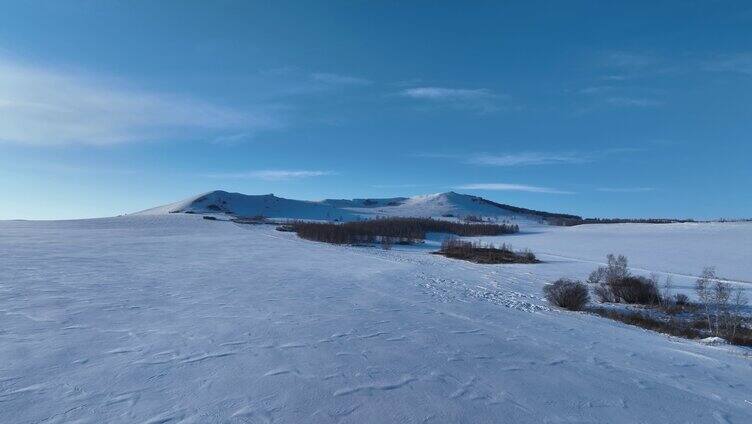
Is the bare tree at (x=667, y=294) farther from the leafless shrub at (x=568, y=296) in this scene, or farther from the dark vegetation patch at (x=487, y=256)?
the dark vegetation patch at (x=487, y=256)

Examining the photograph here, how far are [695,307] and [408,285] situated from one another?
889cm

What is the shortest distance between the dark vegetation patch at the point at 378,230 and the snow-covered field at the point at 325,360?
3458 centimetres

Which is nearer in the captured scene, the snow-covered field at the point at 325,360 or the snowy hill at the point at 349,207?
the snow-covered field at the point at 325,360

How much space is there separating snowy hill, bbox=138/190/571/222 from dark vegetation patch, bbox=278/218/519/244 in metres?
43.6

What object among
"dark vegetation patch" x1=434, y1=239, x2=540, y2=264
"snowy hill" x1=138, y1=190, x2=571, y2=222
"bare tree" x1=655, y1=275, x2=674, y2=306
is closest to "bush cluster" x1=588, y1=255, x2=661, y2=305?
"bare tree" x1=655, y1=275, x2=674, y2=306

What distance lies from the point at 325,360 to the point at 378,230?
5842cm

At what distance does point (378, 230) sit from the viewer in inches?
2532

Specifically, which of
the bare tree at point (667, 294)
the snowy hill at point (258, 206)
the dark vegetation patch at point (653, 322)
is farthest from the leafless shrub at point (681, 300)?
the snowy hill at point (258, 206)

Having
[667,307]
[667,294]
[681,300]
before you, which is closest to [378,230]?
[667,294]

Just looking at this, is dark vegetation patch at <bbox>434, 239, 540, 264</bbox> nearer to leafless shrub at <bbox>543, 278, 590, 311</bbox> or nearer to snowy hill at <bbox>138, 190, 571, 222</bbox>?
leafless shrub at <bbox>543, 278, 590, 311</bbox>

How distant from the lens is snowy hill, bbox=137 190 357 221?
116500 millimetres

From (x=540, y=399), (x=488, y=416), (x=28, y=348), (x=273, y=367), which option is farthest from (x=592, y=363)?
(x=28, y=348)

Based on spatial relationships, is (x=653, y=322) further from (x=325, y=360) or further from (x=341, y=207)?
(x=341, y=207)

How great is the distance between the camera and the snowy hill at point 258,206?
116500mm
